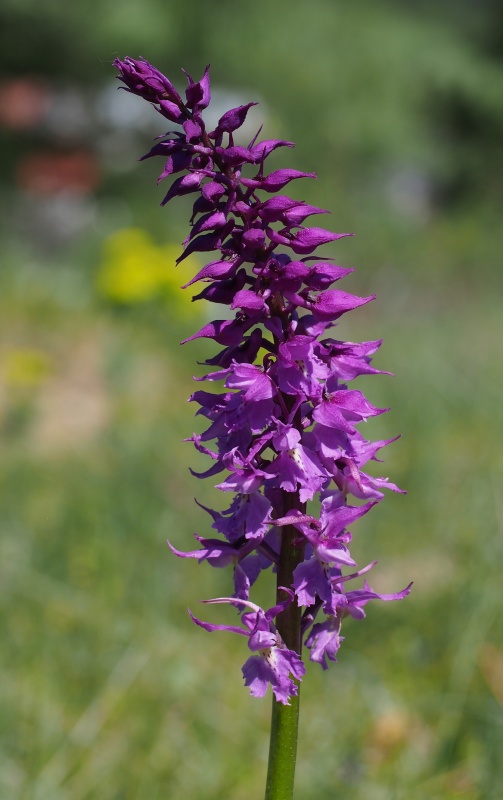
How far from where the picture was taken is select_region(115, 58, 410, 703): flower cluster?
1.45 m

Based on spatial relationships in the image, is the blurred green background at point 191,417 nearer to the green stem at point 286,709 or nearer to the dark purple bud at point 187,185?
the green stem at point 286,709

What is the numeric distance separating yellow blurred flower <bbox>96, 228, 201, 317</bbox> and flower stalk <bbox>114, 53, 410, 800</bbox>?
21.5 ft

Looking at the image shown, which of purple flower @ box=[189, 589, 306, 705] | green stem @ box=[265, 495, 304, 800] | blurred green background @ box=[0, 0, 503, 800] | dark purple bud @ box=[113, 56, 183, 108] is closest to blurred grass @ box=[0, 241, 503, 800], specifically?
blurred green background @ box=[0, 0, 503, 800]

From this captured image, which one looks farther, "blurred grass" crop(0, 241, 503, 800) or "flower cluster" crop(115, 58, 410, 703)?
"blurred grass" crop(0, 241, 503, 800)

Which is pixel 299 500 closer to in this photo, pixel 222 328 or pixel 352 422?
pixel 352 422

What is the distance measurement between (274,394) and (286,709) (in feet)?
1.55

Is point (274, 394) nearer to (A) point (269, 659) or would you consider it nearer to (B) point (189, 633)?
(A) point (269, 659)

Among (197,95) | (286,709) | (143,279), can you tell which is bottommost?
(286,709)

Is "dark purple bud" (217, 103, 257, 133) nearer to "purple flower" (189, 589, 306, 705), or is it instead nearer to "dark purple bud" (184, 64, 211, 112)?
"dark purple bud" (184, 64, 211, 112)

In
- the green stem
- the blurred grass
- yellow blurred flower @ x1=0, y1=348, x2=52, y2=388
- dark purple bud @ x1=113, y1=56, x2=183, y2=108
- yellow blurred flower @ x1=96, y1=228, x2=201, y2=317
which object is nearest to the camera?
dark purple bud @ x1=113, y1=56, x2=183, y2=108

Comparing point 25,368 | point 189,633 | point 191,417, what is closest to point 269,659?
point 189,633

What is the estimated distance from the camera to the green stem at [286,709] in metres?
1.52

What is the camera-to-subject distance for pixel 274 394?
146 centimetres

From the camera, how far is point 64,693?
320 centimetres
